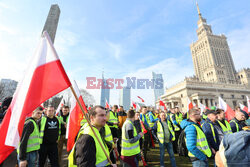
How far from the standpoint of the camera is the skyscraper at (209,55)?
78.1m

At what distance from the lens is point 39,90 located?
177cm

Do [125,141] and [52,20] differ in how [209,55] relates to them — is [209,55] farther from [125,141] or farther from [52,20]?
[125,141]

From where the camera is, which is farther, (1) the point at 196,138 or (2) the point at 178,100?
(2) the point at 178,100

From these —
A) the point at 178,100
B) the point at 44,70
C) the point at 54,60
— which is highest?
the point at 178,100

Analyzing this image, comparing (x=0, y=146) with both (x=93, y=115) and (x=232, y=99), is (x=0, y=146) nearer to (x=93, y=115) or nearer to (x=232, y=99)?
(x=93, y=115)

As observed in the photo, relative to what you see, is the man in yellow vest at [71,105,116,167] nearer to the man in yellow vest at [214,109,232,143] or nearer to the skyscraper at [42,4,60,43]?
the man in yellow vest at [214,109,232,143]

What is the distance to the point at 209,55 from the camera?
7956 centimetres

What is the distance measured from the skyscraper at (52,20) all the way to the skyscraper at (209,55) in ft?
251

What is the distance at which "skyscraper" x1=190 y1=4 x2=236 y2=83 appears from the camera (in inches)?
3076

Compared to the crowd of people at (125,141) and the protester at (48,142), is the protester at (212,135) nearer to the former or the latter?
the crowd of people at (125,141)

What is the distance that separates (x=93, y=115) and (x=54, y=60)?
3.52 feet

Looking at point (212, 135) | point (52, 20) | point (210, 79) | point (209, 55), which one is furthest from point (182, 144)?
point (209, 55)

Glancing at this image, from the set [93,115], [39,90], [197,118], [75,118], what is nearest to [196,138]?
[197,118]

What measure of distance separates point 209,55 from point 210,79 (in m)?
16.7
